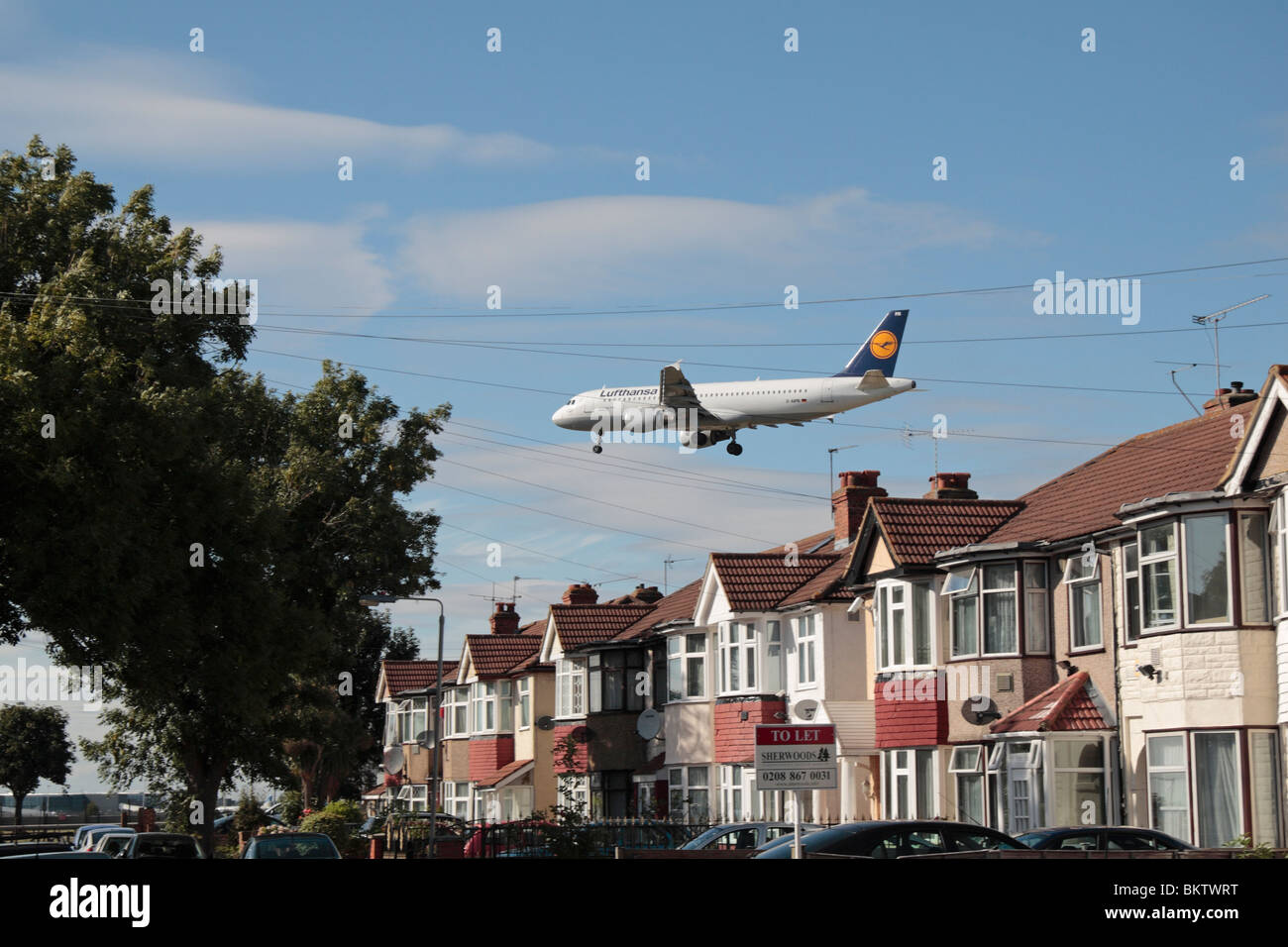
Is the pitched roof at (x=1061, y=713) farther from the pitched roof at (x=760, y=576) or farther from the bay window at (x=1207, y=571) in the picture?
the pitched roof at (x=760, y=576)

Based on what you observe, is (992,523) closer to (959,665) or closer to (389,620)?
(959,665)

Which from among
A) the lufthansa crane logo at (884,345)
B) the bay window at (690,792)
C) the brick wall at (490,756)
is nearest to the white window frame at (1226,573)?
the bay window at (690,792)

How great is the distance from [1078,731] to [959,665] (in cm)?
428

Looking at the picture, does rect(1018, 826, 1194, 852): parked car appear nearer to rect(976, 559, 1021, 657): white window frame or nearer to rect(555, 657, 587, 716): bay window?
rect(976, 559, 1021, 657): white window frame

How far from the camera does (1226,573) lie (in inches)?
1035

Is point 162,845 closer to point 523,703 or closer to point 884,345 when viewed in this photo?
point 884,345

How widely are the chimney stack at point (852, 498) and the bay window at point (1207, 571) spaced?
17632mm

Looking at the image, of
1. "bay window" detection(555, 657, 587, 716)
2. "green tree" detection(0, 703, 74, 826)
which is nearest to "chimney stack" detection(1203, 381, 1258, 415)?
"bay window" detection(555, 657, 587, 716)

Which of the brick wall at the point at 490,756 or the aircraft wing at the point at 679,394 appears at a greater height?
the aircraft wing at the point at 679,394

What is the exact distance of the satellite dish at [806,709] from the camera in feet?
129

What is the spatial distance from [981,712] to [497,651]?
3794 cm

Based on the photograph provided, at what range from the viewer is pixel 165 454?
1252 inches

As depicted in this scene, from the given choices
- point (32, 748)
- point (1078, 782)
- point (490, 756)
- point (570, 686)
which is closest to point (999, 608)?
point (1078, 782)
